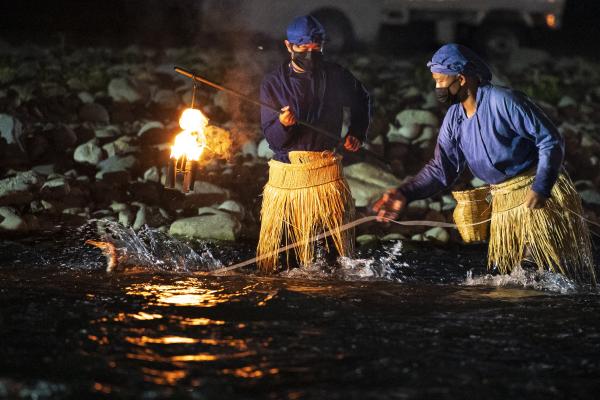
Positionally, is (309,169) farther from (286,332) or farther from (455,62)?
(286,332)

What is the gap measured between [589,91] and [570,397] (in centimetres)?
1267

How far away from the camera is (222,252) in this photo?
10312 millimetres

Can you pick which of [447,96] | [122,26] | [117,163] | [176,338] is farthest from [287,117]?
[122,26]

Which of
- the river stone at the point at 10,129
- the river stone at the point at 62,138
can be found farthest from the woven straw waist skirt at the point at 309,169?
the river stone at the point at 62,138

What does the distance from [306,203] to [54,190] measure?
4375mm

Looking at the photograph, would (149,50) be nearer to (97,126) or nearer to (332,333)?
(97,126)

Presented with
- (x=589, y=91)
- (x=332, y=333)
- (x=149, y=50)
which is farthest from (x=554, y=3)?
(x=332, y=333)

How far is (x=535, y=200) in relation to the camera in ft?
22.9

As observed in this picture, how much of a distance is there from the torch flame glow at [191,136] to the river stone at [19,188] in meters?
3.72

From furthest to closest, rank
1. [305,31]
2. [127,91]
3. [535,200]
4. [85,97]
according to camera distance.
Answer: [127,91]
[85,97]
[305,31]
[535,200]

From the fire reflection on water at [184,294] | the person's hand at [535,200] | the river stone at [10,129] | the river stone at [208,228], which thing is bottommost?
the fire reflection on water at [184,294]

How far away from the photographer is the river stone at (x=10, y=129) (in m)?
12.8

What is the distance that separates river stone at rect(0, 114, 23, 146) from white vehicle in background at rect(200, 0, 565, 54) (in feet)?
26.9

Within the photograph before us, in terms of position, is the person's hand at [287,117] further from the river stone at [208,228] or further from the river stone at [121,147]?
the river stone at [121,147]
